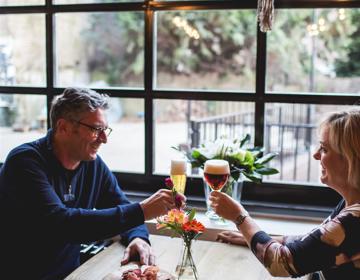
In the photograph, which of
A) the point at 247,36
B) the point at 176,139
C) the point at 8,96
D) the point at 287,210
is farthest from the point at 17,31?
the point at 247,36

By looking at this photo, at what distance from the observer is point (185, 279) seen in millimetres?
1581

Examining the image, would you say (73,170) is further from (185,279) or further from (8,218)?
(185,279)

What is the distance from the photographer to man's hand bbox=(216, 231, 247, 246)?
1991 millimetres

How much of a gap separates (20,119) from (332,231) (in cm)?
218

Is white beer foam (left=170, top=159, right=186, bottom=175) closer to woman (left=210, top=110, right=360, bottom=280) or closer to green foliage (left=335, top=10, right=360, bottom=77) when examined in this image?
woman (left=210, top=110, right=360, bottom=280)

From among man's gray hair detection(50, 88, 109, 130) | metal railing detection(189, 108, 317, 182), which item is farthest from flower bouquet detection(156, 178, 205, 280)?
metal railing detection(189, 108, 317, 182)

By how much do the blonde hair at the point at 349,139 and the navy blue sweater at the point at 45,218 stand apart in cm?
74

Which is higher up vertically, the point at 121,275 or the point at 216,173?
the point at 216,173

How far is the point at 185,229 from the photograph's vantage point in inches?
59.9

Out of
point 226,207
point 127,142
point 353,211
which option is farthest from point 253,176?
point 127,142

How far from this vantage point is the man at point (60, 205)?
177 centimetres

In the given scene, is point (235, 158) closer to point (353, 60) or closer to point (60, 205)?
point (60, 205)

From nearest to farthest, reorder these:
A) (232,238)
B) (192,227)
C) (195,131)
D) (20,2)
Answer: (192,227) < (232,238) < (20,2) < (195,131)

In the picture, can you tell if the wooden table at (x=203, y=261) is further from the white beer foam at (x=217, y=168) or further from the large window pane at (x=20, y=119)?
the large window pane at (x=20, y=119)
